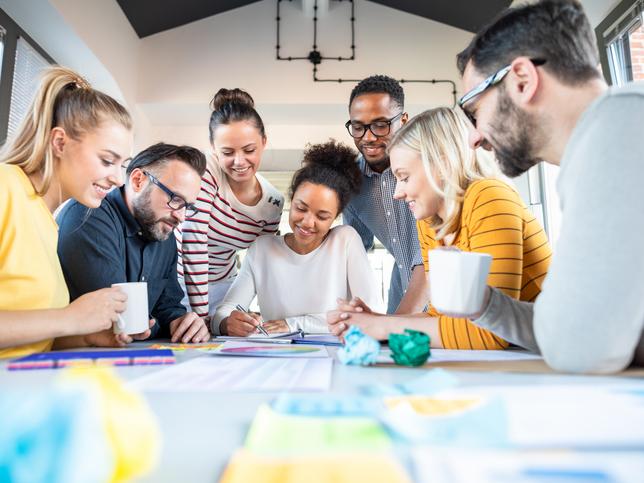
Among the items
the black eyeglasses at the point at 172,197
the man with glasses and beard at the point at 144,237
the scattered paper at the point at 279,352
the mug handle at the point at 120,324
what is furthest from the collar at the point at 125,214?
the scattered paper at the point at 279,352

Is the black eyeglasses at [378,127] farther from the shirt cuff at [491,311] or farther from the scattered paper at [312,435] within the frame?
the scattered paper at [312,435]

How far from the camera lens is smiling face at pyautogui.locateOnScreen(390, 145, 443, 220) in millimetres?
1272

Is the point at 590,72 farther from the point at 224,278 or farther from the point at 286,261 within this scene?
the point at 224,278

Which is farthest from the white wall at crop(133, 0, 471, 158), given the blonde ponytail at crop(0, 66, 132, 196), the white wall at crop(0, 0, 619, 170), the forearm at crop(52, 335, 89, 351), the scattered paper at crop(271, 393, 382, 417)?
the scattered paper at crop(271, 393, 382, 417)

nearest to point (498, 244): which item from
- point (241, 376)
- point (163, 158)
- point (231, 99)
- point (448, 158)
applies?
point (448, 158)

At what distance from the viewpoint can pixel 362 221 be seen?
7.10ft

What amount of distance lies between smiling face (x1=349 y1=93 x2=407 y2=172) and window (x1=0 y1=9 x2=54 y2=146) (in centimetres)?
176

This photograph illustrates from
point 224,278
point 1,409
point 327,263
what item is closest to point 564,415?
point 1,409

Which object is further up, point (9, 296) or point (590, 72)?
point (590, 72)

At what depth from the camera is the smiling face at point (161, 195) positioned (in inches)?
57.1

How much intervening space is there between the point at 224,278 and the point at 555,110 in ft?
5.51

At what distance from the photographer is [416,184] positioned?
4.22 feet

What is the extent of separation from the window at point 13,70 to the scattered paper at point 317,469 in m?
2.73

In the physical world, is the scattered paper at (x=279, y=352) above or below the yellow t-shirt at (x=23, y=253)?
below
